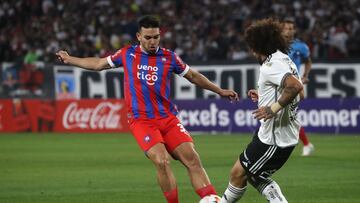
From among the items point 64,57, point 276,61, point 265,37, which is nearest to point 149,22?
point 64,57

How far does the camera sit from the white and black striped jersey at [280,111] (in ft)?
29.9

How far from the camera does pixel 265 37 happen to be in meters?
9.18

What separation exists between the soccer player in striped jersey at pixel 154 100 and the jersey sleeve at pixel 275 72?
65.3 inches

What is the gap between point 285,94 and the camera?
8.91 meters

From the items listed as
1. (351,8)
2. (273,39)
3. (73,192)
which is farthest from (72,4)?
(273,39)

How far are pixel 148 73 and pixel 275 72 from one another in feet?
6.75

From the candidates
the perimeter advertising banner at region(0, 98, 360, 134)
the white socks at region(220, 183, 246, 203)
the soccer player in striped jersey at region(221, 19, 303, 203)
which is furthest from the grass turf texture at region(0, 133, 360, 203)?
the soccer player in striped jersey at region(221, 19, 303, 203)

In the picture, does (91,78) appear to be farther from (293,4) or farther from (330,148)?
(330,148)

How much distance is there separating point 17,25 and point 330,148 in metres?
18.3

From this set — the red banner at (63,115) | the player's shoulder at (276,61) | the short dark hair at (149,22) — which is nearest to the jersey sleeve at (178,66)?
the short dark hair at (149,22)

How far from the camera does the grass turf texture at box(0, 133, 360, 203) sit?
12.6 m

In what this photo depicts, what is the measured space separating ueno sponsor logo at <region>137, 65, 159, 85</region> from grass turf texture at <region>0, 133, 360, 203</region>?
2.12m

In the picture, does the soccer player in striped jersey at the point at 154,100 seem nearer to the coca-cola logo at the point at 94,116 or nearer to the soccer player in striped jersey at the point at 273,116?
the soccer player in striped jersey at the point at 273,116

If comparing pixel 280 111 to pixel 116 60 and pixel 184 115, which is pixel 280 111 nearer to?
pixel 116 60
